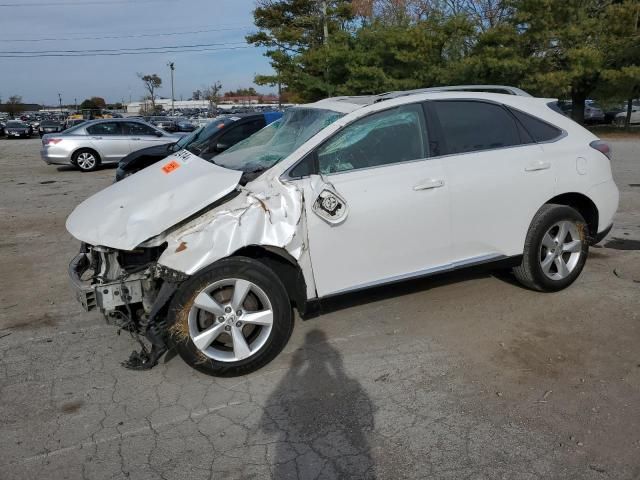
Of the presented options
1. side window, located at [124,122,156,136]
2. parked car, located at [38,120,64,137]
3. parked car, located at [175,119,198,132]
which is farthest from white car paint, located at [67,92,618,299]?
parked car, located at [38,120,64,137]

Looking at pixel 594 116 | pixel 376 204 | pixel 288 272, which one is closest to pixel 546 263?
pixel 376 204

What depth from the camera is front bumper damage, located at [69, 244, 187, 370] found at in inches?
135

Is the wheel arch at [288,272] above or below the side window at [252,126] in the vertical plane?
below

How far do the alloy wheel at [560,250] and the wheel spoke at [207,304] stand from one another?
2751 mm

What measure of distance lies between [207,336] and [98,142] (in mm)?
14004

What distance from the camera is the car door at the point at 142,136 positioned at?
16.0 metres

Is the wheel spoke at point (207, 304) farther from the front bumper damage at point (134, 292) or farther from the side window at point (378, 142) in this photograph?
the side window at point (378, 142)

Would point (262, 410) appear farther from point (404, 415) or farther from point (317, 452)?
point (404, 415)

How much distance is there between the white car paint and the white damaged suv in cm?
1

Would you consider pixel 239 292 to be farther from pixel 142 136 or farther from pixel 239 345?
pixel 142 136

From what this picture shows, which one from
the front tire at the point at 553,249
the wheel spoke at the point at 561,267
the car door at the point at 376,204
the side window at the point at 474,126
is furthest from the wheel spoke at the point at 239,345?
the wheel spoke at the point at 561,267

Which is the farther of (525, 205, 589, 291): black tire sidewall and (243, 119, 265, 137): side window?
(243, 119, 265, 137): side window

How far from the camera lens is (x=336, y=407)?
3227mm

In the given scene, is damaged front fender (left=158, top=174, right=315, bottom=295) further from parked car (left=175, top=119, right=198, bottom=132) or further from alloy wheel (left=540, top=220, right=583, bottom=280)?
parked car (left=175, top=119, right=198, bottom=132)
